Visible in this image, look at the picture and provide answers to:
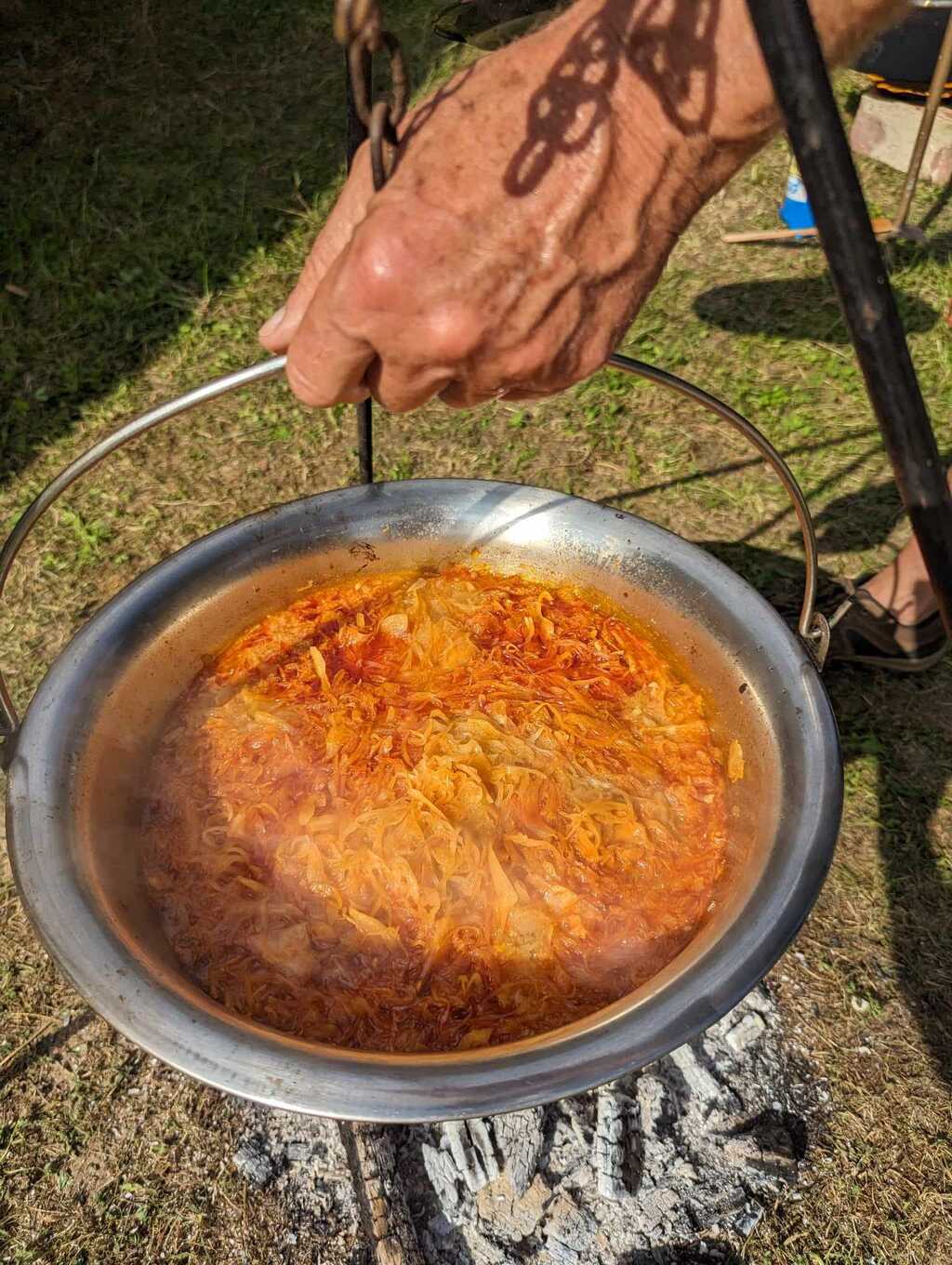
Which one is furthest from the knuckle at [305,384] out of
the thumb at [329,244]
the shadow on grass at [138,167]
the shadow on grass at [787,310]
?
the shadow on grass at [787,310]

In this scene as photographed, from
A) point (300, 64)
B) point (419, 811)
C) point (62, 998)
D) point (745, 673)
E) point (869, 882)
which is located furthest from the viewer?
point (300, 64)

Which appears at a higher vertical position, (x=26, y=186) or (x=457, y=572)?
(x=26, y=186)

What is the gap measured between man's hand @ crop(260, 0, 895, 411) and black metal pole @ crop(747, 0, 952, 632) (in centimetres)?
49

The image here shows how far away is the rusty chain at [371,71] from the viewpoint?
1.07m

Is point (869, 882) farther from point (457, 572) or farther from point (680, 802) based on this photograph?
point (457, 572)

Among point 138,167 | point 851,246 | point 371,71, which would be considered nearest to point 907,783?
point 851,246

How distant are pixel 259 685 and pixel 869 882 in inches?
87.3

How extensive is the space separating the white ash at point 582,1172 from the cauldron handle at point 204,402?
1.33m

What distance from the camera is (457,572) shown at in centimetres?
288

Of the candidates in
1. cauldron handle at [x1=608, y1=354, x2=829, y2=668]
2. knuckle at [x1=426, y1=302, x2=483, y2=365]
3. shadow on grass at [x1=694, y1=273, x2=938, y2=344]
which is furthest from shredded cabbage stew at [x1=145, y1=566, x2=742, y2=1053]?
shadow on grass at [x1=694, y1=273, x2=938, y2=344]

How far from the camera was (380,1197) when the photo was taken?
95.3 inches

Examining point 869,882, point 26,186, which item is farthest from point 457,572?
point 26,186

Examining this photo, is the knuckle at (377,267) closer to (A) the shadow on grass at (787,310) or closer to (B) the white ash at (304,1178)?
(B) the white ash at (304,1178)

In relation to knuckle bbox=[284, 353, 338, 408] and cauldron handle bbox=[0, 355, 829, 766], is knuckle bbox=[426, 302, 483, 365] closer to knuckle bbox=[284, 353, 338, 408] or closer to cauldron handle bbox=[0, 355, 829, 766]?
knuckle bbox=[284, 353, 338, 408]
